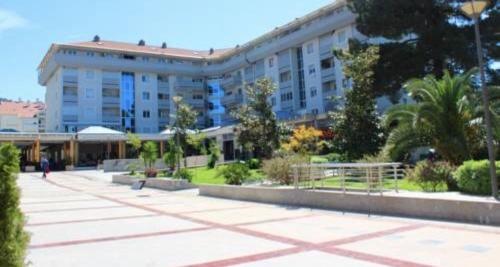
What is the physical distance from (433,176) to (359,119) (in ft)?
21.4

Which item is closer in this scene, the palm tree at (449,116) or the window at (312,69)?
the palm tree at (449,116)

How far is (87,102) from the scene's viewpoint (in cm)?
6384

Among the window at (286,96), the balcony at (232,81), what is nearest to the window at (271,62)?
the window at (286,96)

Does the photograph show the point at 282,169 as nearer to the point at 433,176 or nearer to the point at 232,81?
the point at 433,176

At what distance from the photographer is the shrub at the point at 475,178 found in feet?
33.8

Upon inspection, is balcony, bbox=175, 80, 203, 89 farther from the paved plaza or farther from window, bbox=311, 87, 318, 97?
the paved plaza

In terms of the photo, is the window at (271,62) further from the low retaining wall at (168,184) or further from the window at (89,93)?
the low retaining wall at (168,184)

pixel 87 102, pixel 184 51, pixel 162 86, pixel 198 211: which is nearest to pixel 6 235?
pixel 198 211

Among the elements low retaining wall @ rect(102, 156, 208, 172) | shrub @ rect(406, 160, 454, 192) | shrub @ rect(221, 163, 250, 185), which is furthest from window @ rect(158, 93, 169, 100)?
shrub @ rect(406, 160, 454, 192)

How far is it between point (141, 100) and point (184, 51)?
13366mm

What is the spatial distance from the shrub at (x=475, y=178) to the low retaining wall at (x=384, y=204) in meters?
1.43

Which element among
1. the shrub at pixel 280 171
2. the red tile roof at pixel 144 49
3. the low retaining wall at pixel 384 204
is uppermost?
the red tile roof at pixel 144 49

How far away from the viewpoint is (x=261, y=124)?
24.5 m

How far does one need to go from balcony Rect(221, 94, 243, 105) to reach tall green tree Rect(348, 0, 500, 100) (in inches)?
1532
